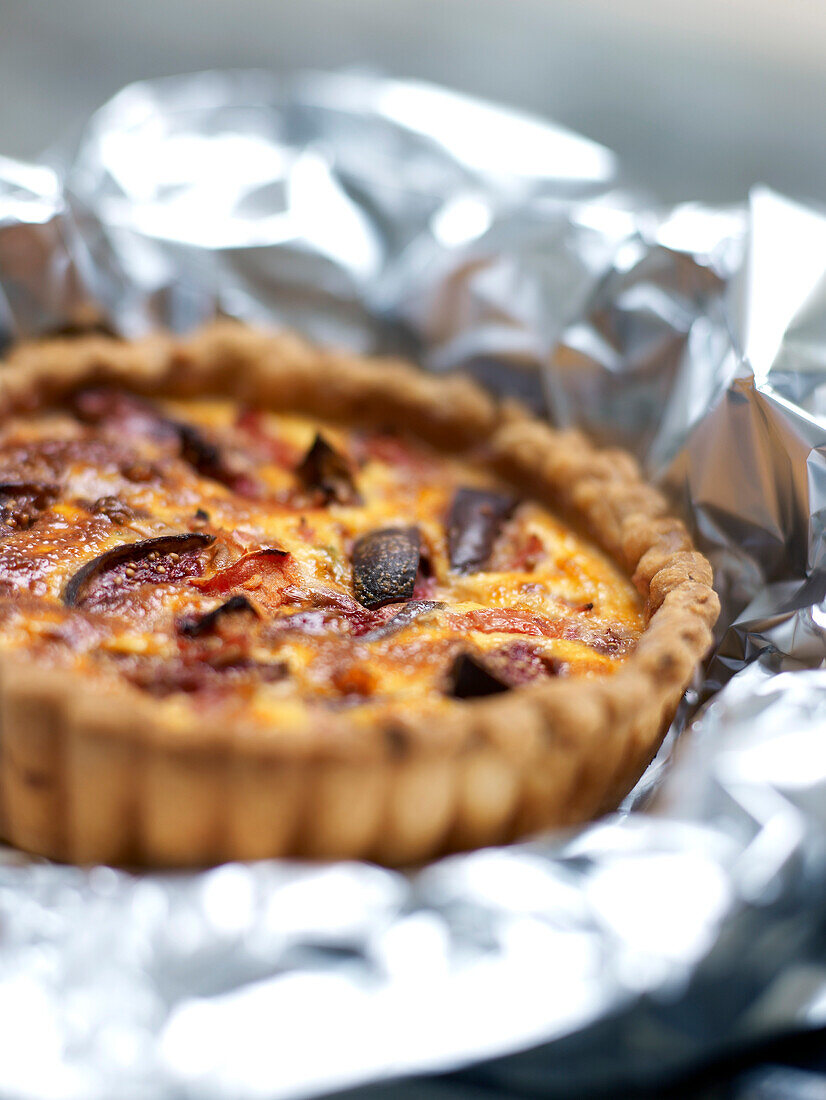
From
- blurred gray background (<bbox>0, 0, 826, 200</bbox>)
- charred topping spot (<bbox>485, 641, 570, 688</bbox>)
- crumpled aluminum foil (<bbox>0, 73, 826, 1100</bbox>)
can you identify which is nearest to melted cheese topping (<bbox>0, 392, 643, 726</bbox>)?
charred topping spot (<bbox>485, 641, 570, 688</bbox>)

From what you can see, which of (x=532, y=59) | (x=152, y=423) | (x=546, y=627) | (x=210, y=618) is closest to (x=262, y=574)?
(x=210, y=618)

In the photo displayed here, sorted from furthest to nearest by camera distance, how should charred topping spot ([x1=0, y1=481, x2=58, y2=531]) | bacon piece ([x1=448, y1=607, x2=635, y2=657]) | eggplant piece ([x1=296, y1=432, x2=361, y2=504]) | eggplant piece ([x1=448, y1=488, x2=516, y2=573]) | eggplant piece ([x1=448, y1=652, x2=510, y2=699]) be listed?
eggplant piece ([x1=296, y1=432, x2=361, y2=504]) → eggplant piece ([x1=448, y1=488, x2=516, y2=573]) → charred topping spot ([x1=0, y1=481, x2=58, y2=531]) → bacon piece ([x1=448, y1=607, x2=635, y2=657]) → eggplant piece ([x1=448, y1=652, x2=510, y2=699])

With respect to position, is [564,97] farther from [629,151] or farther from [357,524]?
[357,524]

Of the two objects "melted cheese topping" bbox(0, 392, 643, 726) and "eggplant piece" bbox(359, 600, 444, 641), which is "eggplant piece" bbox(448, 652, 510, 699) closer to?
"melted cheese topping" bbox(0, 392, 643, 726)

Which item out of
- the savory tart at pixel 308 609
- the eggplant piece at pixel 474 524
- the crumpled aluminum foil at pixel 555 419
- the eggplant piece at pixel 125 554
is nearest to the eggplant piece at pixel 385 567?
the savory tart at pixel 308 609

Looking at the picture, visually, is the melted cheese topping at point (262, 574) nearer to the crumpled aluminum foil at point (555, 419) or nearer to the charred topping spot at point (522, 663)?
the charred topping spot at point (522, 663)

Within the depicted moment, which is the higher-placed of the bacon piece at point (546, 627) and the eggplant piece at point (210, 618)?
the eggplant piece at point (210, 618)

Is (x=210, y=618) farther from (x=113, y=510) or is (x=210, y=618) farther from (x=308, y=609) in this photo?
(x=113, y=510)
